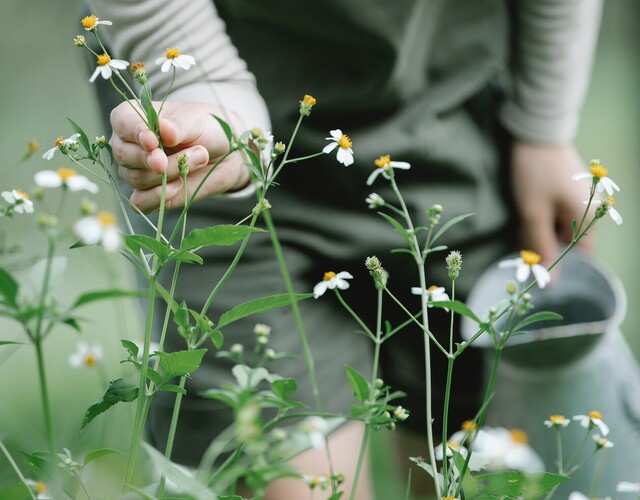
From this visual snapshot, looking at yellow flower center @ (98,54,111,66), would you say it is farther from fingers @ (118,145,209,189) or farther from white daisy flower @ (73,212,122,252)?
white daisy flower @ (73,212,122,252)

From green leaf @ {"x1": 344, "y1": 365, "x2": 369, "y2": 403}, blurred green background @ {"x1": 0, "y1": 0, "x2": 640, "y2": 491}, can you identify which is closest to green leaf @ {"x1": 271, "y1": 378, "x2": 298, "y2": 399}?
green leaf @ {"x1": 344, "y1": 365, "x2": 369, "y2": 403}

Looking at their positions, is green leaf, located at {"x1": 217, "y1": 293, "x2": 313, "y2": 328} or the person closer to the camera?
green leaf, located at {"x1": 217, "y1": 293, "x2": 313, "y2": 328}

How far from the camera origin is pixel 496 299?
992 mm

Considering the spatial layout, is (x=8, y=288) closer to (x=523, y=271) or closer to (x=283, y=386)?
(x=283, y=386)

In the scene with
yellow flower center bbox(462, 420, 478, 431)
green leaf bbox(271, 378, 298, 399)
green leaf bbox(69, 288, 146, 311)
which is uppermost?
green leaf bbox(69, 288, 146, 311)

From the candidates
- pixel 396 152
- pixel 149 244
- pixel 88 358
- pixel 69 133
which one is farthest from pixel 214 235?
pixel 69 133

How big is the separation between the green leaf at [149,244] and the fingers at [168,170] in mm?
86

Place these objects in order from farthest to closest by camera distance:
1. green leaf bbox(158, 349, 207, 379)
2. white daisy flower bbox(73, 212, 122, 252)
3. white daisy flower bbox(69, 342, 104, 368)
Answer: white daisy flower bbox(69, 342, 104, 368)
green leaf bbox(158, 349, 207, 379)
white daisy flower bbox(73, 212, 122, 252)

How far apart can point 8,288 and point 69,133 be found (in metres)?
1.89

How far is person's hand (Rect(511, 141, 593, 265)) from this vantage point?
3.56ft

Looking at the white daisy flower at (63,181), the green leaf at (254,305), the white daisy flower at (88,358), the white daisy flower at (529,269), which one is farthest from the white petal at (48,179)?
the white daisy flower at (88,358)

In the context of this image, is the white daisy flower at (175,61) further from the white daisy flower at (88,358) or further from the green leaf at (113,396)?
the white daisy flower at (88,358)

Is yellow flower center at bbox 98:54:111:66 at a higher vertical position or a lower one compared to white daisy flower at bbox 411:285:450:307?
higher

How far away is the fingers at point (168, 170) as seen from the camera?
53 cm
